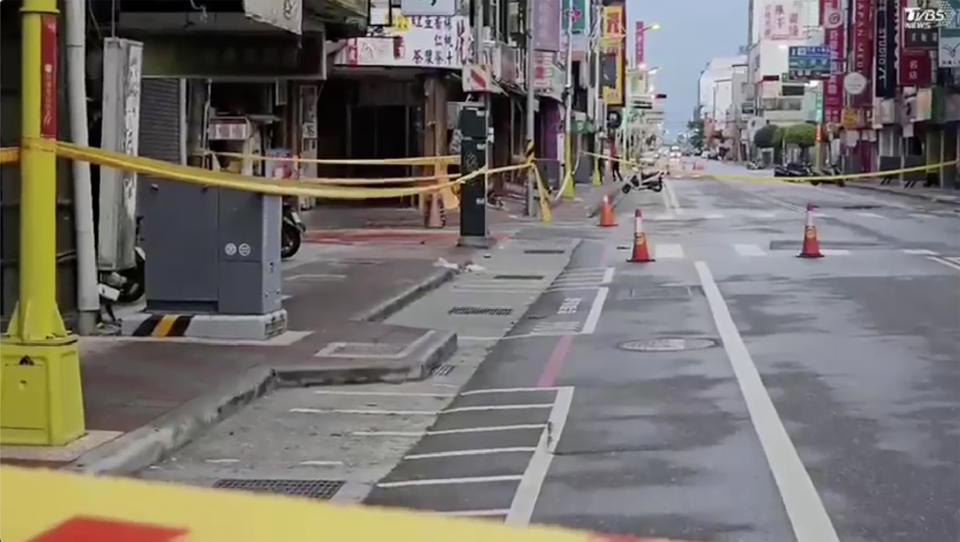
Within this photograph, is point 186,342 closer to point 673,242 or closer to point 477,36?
point 673,242

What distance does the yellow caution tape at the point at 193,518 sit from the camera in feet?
19.6

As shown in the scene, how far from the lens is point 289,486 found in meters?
8.07

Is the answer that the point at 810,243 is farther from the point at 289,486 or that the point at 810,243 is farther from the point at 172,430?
the point at 289,486

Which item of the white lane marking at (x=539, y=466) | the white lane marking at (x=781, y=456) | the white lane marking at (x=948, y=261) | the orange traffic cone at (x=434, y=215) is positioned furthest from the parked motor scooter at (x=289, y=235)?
the white lane marking at (x=539, y=466)

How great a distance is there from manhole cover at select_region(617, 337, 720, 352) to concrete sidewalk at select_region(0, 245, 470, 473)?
1693mm

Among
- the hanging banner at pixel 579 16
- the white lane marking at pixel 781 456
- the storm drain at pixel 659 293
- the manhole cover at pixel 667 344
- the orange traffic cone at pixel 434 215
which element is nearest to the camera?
the white lane marking at pixel 781 456

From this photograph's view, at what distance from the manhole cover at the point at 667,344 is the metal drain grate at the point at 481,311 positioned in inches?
122

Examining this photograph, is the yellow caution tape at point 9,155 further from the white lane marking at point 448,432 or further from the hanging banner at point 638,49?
the hanging banner at point 638,49

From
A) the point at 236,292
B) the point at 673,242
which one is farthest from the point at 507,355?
the point at 673,242

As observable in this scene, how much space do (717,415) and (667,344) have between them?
365 centimetres

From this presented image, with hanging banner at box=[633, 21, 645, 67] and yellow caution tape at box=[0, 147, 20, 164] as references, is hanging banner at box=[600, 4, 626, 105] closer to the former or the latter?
hanging banner at box=[633, 21, 645, 67]

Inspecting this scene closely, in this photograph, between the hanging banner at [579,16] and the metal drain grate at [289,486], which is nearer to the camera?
the metal drain grate at [289,486]

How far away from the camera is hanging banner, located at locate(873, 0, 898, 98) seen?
222 feet

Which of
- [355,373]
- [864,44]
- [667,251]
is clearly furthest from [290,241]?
[864,44]
